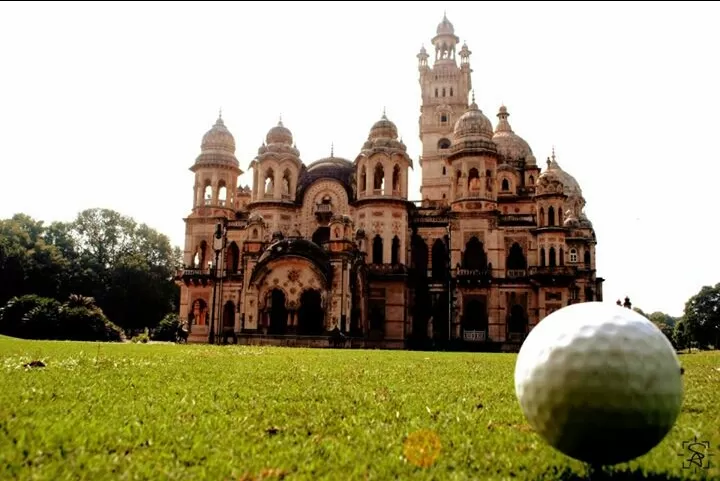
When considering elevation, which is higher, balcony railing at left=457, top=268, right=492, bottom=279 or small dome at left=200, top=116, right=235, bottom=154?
small dome at left=200, top=116, right=235, bottom=154

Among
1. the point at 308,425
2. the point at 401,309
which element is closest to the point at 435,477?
the point at 308,425

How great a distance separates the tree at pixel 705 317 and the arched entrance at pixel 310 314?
181 ft

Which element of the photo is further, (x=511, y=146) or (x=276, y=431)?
(x=511, y=146)

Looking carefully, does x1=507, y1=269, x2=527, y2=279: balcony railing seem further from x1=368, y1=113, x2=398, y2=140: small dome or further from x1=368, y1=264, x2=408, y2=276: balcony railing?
x1=368, y1=113, x2=398, y2=140: small dome

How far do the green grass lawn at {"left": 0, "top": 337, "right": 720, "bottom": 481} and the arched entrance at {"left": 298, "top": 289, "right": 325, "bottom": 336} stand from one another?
86.6 feet

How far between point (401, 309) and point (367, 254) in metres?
4.11

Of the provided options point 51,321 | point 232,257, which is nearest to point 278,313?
point 232,257

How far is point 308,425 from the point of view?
689 cm

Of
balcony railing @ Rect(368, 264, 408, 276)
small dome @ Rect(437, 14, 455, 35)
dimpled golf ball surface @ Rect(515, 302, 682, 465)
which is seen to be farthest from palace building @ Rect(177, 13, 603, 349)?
dimpled golf ball surface @ Rect(515, 302, 682, 465)

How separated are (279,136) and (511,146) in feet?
66.8

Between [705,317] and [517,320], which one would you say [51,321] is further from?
[705,317]

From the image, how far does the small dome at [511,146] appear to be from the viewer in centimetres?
5394

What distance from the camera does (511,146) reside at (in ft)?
179

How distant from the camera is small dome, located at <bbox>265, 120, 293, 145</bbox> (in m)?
45.8
